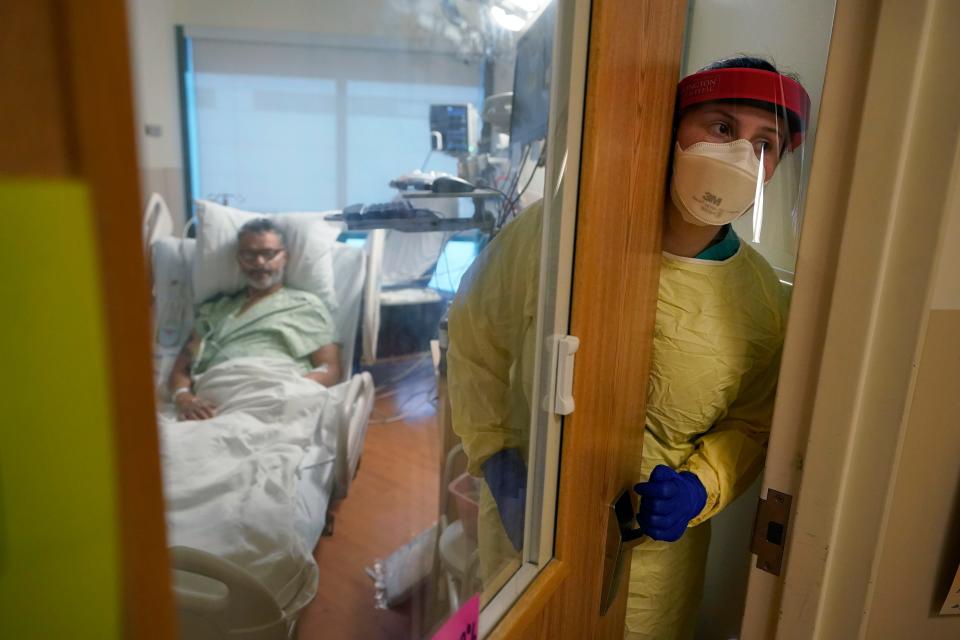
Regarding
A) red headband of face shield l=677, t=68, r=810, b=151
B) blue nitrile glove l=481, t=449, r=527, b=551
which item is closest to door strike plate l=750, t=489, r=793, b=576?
blue nitrile glove l=481, t=449, r=527, b=551

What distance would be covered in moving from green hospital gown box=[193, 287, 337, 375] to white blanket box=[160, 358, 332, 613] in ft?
0.05

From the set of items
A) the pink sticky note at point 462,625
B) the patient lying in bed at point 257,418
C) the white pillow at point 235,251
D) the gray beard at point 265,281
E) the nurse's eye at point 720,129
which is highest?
the nurse's eye at point 720,129

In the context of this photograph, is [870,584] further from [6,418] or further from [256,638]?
[6,418]

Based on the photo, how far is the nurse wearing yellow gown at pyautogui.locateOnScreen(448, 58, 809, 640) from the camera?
853 mm

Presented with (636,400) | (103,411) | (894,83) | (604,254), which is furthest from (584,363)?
(103,411)

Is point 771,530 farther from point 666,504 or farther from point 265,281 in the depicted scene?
point 265,281

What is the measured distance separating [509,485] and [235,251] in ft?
1.67

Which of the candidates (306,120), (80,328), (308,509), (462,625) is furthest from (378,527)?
(80,328)

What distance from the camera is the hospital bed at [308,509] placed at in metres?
0.66

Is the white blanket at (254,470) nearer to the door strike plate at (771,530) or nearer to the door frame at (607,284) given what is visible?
the door frame at (607,284)

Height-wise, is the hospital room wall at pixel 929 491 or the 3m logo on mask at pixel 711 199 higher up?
the 3m logo on mask at pixel 711 199

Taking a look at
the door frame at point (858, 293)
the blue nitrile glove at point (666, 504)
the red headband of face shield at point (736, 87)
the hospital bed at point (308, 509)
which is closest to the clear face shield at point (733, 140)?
the red headband of face shield at point (736, 87)

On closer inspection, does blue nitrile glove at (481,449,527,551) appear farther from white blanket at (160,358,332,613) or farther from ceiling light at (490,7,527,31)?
ceiling light at (490,7,527,31)

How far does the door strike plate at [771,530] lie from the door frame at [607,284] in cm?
20
